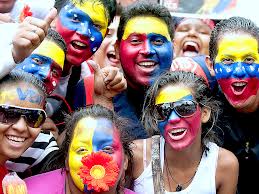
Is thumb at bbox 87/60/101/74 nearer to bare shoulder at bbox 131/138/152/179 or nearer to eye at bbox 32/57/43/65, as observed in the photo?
eye at bbox 32/57/43/65

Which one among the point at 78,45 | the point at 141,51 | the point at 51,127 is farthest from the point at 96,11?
the point at 51,127

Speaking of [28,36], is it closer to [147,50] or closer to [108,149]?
[108,149]

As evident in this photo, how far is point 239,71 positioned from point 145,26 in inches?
24.7

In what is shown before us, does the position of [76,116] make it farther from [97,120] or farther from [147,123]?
[147,123]

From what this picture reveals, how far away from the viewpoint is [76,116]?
3262mm

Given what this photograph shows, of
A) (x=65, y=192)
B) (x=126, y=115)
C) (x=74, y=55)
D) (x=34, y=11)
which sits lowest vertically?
(x=65, y=192)

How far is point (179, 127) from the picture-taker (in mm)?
3270

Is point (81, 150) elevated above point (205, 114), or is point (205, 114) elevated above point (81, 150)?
point (205, 114)

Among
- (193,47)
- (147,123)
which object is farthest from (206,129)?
(193,47)

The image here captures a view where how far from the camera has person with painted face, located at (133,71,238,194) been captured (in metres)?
3.29

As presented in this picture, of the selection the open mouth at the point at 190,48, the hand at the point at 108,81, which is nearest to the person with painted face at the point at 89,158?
the hand at the point at 108,81

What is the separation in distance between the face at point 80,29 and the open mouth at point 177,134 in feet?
2.64

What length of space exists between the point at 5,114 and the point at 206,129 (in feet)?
3.51

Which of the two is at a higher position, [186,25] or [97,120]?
[186,25]
